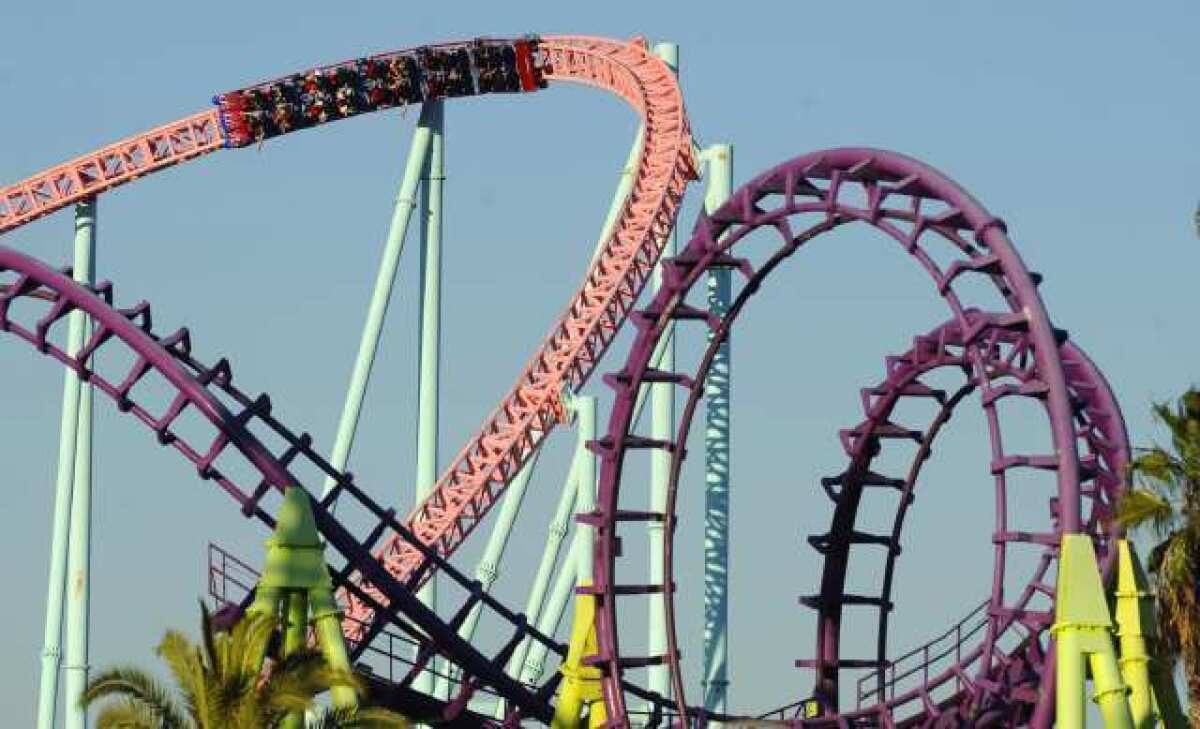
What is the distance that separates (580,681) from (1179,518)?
24.6ft

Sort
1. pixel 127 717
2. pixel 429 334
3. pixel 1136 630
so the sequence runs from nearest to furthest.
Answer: pixel 127 717
pixel 1136 630
pixel 429 334

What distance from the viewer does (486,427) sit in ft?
132

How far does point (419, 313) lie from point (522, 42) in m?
6.45

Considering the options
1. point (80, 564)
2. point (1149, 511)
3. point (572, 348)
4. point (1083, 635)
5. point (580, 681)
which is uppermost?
point (572, 348)

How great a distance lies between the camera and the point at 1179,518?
23047 millimetres

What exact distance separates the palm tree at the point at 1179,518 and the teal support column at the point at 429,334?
47.9ft

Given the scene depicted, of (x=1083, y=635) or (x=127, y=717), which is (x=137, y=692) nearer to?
(x=127, y=717)

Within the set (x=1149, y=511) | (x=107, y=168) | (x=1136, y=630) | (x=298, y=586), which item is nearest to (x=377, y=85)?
(x=107, y=168)

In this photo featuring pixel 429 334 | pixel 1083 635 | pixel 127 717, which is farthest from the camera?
pixel 429 334

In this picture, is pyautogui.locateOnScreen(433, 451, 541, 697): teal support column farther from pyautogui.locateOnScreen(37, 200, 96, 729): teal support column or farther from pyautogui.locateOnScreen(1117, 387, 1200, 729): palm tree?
pyautogui.locateOnScreen(1117, 387, 1200, 729): palm tree

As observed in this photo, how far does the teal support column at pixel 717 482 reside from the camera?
3278 cm

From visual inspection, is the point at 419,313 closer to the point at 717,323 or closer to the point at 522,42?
the point at 522,42

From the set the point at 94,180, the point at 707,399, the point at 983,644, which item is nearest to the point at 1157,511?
the point at 983,644

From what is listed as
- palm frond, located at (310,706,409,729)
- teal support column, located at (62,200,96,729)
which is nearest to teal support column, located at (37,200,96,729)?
teal support column, located at (62,200,96,729)
